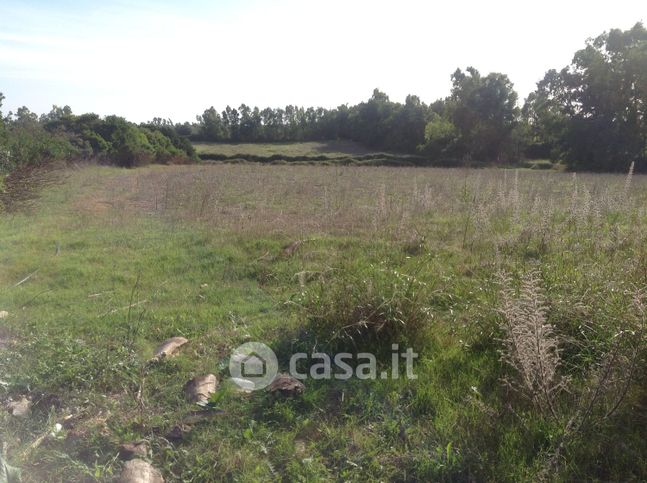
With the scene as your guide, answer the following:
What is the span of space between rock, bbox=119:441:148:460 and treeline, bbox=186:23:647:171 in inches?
500

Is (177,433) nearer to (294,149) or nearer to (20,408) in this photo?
(20,408)

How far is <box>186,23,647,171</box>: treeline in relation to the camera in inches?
Result: 959

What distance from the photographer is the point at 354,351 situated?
3.49 m

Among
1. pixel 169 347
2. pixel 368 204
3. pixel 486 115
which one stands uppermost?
pixel 486 115

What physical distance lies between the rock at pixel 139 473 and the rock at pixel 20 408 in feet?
3.25

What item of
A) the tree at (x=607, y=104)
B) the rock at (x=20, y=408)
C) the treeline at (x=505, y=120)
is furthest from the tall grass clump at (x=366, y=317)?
the tree at (x=607, y=104)

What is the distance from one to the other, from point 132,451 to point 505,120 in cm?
3569

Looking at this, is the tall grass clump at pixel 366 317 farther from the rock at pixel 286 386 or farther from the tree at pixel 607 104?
the tree at pixel 607 104

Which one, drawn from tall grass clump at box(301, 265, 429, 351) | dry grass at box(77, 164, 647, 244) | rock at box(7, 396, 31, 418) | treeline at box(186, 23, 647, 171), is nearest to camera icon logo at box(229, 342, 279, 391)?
tall grass clump at box(301, 265, 429, 351)

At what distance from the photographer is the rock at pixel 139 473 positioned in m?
2.30

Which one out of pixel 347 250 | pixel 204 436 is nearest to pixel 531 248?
pixel 347 250

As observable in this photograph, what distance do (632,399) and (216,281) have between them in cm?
429

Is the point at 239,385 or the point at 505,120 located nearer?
the point at 239,385

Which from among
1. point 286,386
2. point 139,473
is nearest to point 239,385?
point 286,386
